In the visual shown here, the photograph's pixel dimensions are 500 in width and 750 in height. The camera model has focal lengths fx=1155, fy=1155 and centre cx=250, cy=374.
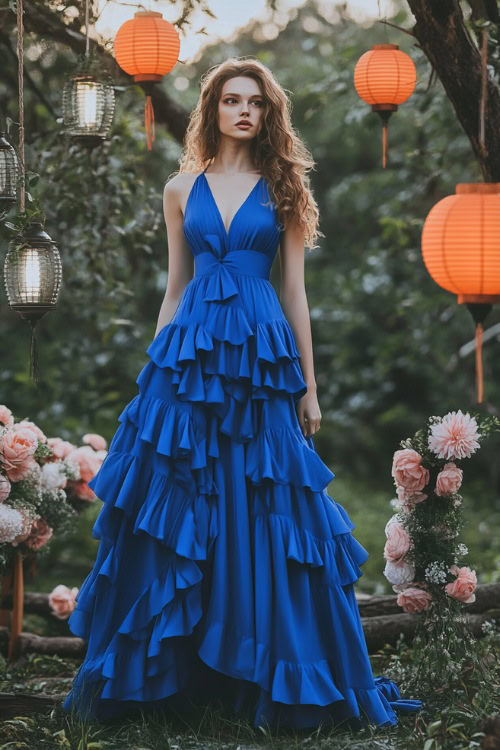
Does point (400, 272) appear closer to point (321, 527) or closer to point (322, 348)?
point (322, 348)

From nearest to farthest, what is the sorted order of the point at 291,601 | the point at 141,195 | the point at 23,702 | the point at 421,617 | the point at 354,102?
the point at 291,601 < the point at 23,702 < the point at 421,617 < the point at 141,195 < the point at 354,102

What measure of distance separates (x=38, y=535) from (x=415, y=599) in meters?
1.52

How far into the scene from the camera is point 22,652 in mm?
4676

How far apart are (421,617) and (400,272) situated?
293 inches

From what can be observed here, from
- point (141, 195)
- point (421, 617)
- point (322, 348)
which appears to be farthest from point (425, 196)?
point (322, 348)

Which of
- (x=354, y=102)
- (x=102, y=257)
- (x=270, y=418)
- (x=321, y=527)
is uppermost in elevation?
(x=354, y=102)

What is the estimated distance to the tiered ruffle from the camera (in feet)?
10.8

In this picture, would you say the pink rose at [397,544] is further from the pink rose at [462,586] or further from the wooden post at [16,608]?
the wooden post at [16,608]

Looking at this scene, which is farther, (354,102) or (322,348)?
(322,348)

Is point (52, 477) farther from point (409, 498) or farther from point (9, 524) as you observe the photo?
point (409, 498)

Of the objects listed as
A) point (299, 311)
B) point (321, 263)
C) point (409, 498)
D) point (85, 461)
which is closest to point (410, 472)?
point (409, 498)

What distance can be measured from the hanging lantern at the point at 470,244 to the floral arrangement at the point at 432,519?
0.56 m

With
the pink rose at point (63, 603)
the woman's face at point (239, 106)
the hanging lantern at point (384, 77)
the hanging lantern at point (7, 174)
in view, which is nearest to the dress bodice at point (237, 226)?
the woman's face at point (239, 106)

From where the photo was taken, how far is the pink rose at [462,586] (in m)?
3.74
